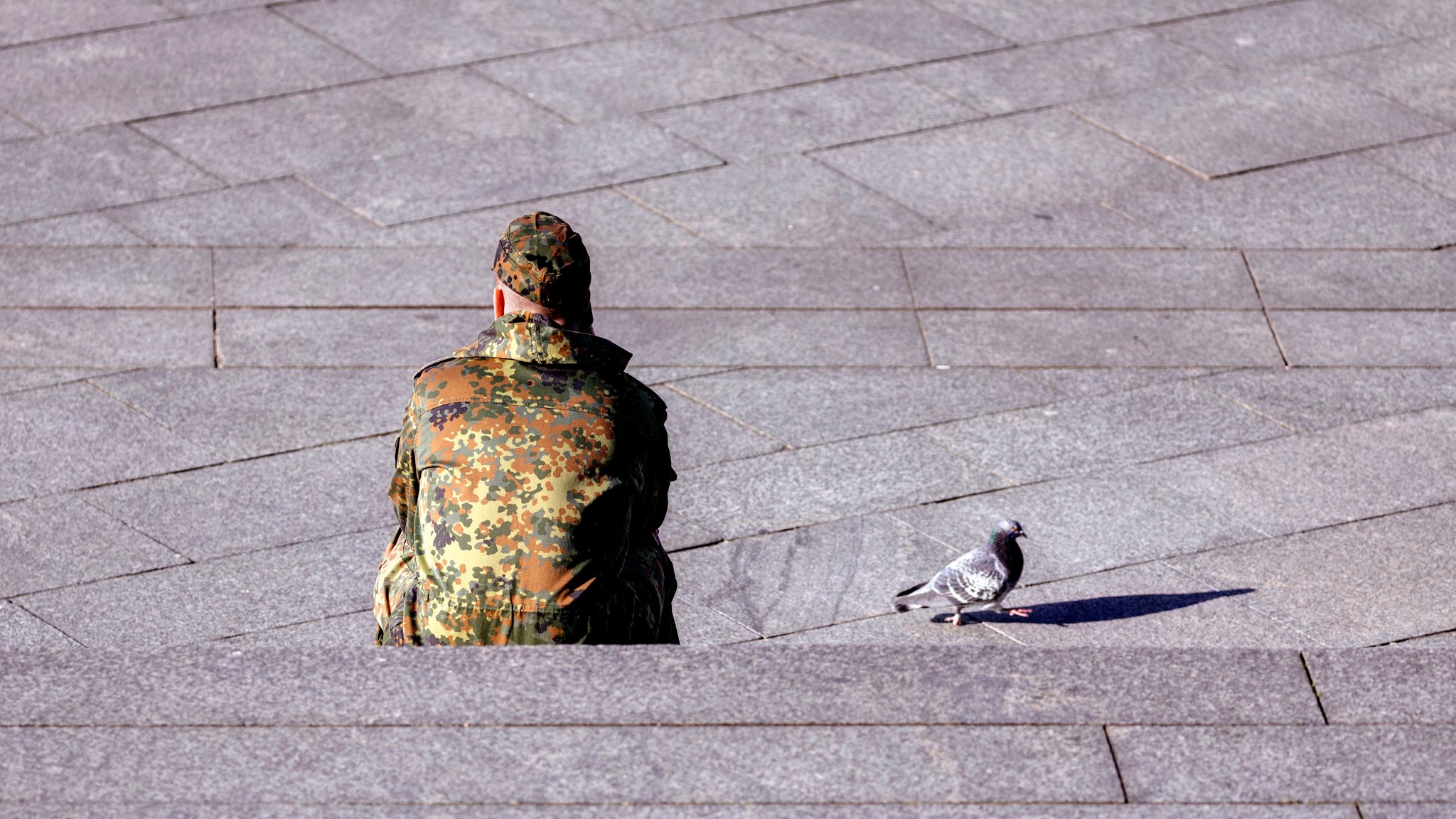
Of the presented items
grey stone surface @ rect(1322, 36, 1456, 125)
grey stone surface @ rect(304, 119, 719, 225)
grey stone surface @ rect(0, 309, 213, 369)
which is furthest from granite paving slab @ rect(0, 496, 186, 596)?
grey stone surface @ rect(1322, 36, 1456, 125)

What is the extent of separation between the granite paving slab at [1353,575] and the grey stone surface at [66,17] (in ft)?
25.8

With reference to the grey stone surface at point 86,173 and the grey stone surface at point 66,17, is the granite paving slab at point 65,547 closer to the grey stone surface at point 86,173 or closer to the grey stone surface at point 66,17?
the grey stone surface at point 86,173

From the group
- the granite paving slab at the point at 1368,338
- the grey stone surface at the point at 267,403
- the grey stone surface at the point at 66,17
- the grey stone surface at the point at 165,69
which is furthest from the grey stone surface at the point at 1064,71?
the grey stone surface at the point at 66,17

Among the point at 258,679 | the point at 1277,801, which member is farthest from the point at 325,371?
the point at 1277,801

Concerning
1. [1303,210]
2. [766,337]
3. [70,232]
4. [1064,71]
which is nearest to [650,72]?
[1064,71]

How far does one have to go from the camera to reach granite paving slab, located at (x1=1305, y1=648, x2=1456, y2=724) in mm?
4121

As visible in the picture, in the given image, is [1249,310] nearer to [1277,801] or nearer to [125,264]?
[1277,801]

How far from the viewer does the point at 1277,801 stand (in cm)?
386

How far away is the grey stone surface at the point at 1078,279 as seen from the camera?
8.29 metres

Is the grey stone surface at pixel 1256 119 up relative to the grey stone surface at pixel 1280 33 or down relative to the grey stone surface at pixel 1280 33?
down

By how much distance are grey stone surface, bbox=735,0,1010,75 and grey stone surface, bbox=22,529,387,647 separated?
5.29 m

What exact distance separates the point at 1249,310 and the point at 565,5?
17.1 ft

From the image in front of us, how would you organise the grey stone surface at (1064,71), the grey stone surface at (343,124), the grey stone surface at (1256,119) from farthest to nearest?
the grey stone surface at (1064,71) < the grey stone surface at (1256,119) < the grey stone surface at (343,124)

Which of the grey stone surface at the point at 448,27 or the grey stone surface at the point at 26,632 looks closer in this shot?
the grey stone surface at the point at 26,632
